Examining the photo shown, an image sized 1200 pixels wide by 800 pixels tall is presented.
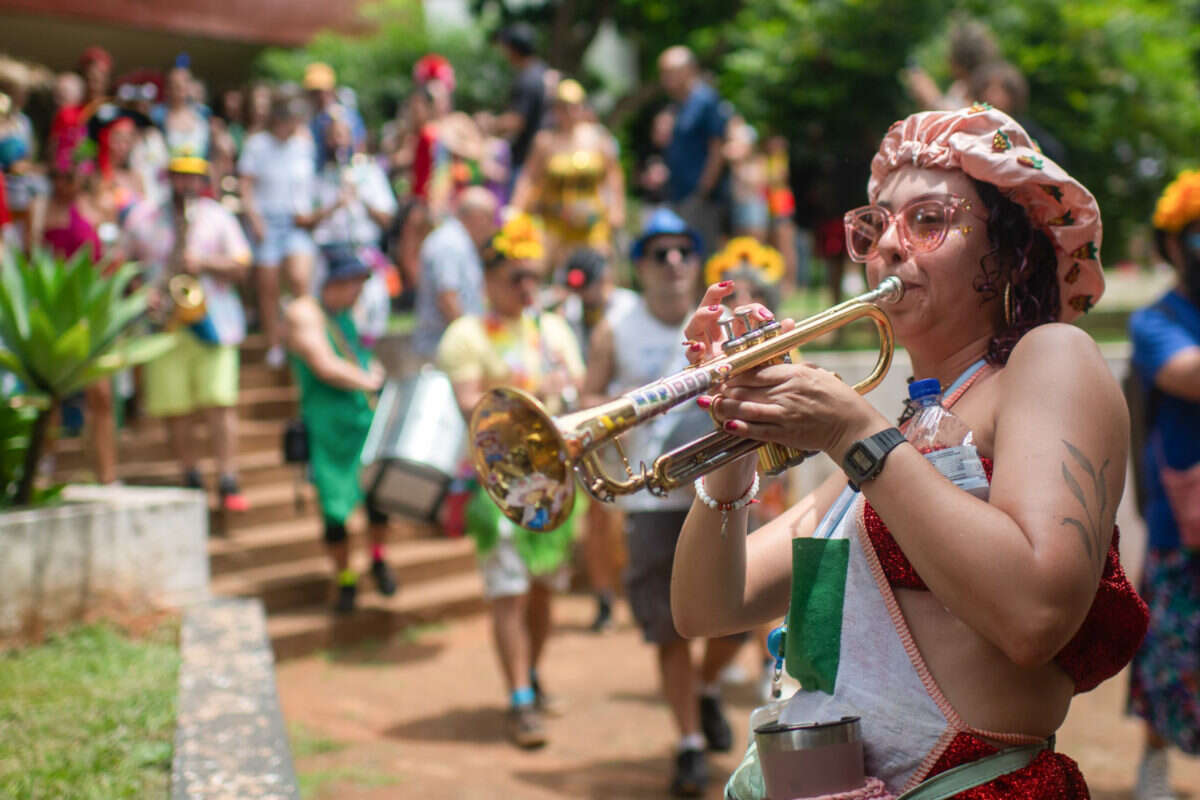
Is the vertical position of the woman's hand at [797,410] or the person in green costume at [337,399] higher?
the person in green costume at [337,399]

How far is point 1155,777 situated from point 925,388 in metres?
3.50

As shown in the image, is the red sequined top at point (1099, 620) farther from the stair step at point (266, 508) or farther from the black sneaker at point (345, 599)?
the stair step at point (266, 508)

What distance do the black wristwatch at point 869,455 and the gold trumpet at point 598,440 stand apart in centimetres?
20

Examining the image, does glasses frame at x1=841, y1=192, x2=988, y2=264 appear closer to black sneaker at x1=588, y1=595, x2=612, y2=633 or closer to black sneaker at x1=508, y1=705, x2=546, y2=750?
black sneaker at x1=508, y1=705, x2=546, y2=750

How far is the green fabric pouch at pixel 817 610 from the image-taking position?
195cm

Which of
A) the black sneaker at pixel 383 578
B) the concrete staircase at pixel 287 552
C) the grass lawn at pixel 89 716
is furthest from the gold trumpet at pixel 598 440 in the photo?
the black sneaker at pixel 383 578

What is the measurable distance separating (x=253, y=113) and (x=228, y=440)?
4806 millimetres

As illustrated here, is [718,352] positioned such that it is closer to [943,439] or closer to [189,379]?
[943,439]

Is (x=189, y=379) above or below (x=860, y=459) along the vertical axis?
above

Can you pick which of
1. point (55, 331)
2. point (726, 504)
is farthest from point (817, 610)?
point (55, 331)

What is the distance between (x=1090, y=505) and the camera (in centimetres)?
173

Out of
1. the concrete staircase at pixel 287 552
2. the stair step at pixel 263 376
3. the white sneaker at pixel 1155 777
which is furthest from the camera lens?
the stair step at pixel 263 376

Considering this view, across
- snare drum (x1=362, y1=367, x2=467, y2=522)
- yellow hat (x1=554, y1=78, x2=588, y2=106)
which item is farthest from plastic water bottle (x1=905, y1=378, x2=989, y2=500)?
yellow hat (x1=554, y1=78, x2=588, y2=106)

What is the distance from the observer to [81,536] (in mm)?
4840
